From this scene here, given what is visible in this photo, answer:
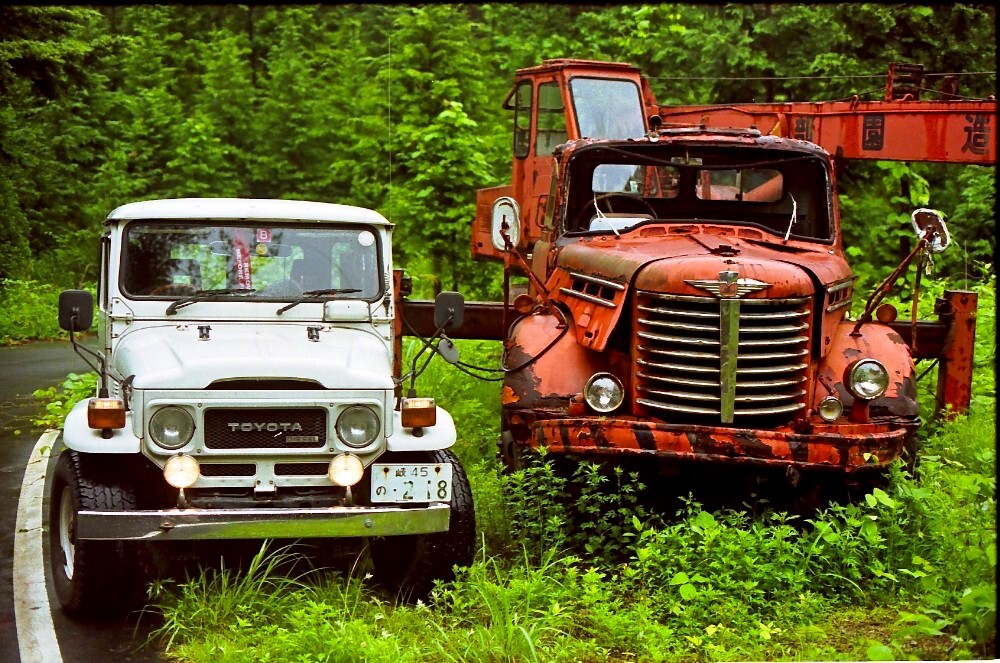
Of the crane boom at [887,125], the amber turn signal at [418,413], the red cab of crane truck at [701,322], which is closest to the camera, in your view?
the amber turn signal at [418,413]

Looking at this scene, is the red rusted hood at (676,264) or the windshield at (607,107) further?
the windshield at (607,107)

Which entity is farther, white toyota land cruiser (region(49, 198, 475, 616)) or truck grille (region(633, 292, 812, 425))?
truck grille (region(633, 292, 812, 425))

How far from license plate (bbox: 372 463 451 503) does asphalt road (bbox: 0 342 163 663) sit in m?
1.39

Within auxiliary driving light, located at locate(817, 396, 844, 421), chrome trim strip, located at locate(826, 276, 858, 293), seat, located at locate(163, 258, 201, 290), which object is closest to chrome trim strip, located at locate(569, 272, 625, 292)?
chrome trim strip, located at locate(826, 276, 858, 293)

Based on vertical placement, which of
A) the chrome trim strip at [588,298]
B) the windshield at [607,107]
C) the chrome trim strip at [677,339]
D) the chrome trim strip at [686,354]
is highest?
the windshield at [607,107]

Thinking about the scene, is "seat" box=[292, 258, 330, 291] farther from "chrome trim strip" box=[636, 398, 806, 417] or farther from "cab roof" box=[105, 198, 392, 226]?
"chrome trim strip" box=[636, 398, 806, 417]

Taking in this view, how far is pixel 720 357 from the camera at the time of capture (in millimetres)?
7457

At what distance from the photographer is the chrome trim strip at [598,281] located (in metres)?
7.80

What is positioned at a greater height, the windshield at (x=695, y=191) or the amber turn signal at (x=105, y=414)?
the windshield at (x=695, y=191)

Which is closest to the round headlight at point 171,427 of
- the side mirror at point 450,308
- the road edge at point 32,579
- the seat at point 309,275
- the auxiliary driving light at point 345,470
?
the auxiliary driving light at point 345,470

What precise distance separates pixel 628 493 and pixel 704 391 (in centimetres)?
78

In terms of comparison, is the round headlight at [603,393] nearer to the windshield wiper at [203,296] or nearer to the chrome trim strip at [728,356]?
the chrome trim strip at [728,356]

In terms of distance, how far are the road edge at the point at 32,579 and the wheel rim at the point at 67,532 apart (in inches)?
9.9

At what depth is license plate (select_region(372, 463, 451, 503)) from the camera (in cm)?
655
